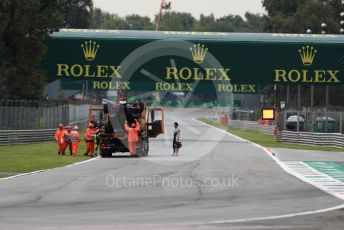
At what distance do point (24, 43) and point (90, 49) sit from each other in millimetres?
4768

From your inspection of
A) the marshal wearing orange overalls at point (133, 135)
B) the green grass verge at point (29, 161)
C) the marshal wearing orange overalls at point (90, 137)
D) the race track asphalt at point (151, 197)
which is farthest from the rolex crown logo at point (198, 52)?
the race track asphalt at point (151, 197)

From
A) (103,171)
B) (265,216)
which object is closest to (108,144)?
(103,171)

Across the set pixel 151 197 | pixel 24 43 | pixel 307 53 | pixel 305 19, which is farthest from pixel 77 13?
pixel 151 197

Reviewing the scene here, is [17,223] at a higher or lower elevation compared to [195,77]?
lower

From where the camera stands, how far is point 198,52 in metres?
52.4

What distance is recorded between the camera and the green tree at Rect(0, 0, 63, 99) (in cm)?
5288

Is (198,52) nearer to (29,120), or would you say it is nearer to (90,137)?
(29,120)

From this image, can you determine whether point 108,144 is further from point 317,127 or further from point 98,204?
point 317,127

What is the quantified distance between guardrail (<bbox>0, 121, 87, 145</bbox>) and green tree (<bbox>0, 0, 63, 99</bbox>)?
3.85 meters

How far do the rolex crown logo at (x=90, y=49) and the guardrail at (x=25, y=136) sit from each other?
5.39 meters

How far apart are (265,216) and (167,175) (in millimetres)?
10053

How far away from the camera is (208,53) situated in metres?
52.6

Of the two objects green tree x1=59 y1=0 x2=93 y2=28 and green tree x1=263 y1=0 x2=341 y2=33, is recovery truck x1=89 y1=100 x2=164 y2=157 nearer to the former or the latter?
green tree x1=263 y1=0 x2=341 y2=33

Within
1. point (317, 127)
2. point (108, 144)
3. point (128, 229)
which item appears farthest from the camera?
point (317, 127)
